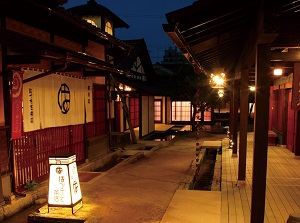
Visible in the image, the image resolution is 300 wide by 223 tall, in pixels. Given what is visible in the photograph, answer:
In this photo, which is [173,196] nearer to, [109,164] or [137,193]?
[137,193]

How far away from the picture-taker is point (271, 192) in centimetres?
778

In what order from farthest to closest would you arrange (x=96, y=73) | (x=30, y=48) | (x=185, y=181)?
(x=96, y=73) < (x=185, y=181) < (x=30, y=48)

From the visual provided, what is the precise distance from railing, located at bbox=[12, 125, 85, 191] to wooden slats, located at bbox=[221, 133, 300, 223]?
5795mm

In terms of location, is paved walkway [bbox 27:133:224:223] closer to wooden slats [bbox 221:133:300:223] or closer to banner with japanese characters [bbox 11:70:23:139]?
wooden slats [bbox 221:133:300:223]

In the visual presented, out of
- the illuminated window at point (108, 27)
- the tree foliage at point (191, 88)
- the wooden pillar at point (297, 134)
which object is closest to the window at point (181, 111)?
the tree foliage at point (191, 88)

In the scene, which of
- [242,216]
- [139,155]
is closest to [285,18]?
[242,216]

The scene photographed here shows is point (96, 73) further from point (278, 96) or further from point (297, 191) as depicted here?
point (278, 96)

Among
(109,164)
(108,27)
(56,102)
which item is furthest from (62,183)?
(108,27)

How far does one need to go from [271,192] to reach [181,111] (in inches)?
1044

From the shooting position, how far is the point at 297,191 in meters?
7.86

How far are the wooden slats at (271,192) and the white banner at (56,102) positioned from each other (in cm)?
606

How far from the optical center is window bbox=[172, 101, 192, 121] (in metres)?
34.0

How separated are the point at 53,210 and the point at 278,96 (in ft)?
48.4

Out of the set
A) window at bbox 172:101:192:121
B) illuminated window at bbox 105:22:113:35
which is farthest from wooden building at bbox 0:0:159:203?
window at bbox 172:101:192:121
